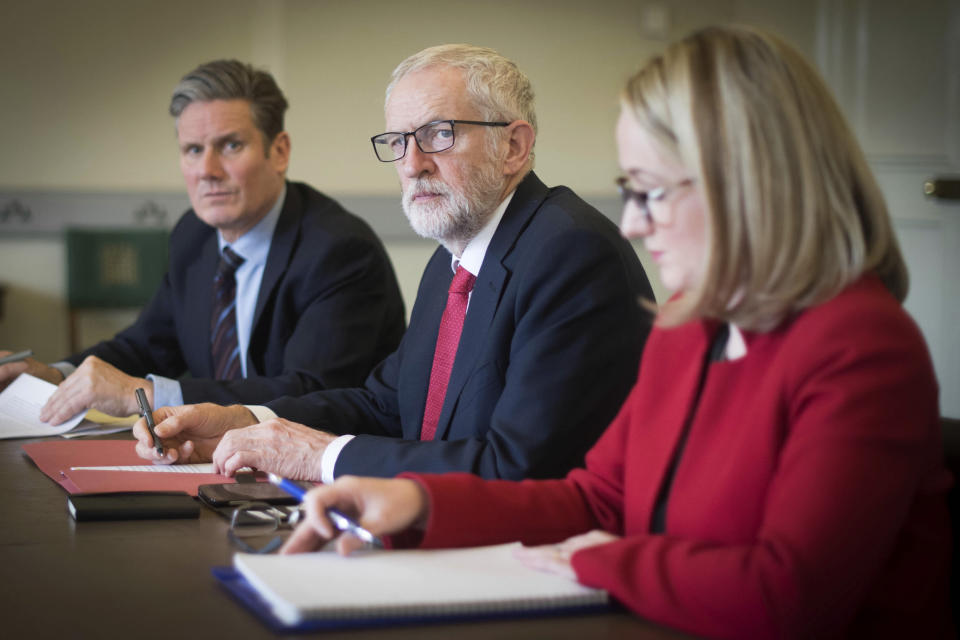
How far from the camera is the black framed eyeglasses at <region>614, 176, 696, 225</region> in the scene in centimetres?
105

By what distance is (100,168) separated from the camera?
5.31m

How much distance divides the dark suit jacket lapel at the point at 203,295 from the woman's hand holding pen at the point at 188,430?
1.00 meters

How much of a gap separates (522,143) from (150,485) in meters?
0.94

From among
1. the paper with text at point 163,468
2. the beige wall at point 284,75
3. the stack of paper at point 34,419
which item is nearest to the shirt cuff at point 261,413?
the paper with text at point 163,468

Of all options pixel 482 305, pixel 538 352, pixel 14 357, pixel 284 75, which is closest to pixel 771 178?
pixel 538 352

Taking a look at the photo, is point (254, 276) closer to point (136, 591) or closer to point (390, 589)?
point (136, 591)

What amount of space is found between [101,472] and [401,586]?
816 millimetres

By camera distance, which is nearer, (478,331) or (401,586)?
(401,586)

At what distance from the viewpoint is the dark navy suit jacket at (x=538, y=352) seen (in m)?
1.57

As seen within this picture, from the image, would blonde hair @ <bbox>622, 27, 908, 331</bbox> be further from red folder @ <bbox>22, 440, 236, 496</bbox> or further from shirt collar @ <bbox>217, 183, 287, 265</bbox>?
shirt collar @ <bbox>217, 183, 287, 265</bbox>

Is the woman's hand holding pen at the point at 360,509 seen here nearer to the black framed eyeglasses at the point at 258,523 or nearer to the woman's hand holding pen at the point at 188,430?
the black framed eyeglasses at the point at 258,523

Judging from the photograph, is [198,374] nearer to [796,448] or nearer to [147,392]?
[147,392]

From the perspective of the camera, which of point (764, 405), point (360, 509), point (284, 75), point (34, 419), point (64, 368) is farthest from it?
point (284, 75)

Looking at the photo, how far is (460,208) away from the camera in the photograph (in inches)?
74.7
